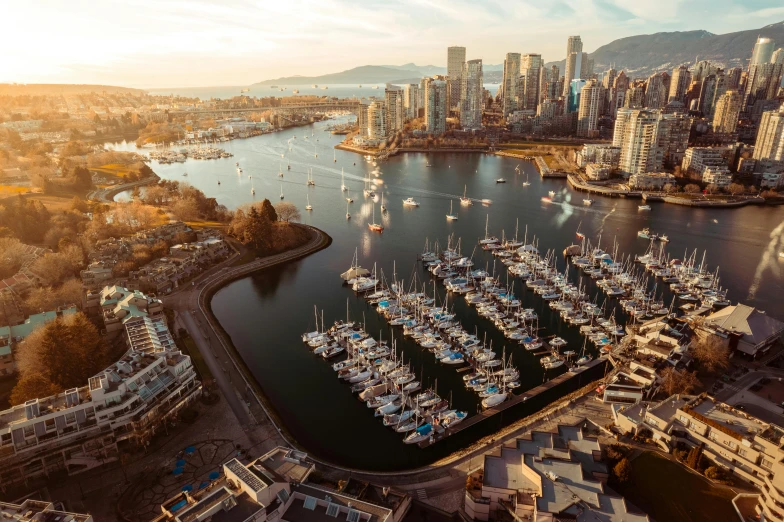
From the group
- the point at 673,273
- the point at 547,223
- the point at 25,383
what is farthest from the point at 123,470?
the point at 547,223

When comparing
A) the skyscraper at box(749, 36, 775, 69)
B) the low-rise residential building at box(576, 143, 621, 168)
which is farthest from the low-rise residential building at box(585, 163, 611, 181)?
the skyscraper at box(749, 36, 775, 69)

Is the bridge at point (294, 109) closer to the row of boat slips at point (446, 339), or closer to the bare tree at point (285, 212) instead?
the bare tree at point (285, 212)

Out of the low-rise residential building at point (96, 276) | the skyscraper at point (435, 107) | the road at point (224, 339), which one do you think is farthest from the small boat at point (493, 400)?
the skyscraper at point (435, 107)

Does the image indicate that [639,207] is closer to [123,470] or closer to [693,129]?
[693,129]

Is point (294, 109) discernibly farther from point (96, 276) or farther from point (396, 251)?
point (96, 276)

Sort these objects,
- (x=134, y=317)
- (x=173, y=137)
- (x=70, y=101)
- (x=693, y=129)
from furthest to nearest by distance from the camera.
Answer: (x=70, y=101), (x=173, y=137), (x=693, y=129), (x=134, y=317)

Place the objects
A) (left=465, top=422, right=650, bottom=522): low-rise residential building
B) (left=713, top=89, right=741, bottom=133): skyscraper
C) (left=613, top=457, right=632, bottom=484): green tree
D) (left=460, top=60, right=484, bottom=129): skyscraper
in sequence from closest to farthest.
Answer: (left=465, top=422, right=650, bottom=522): low-rise residential building < (left=613, top=457, right=632, bottom=484): green tree < (left=713, top=89, right=741, bottom=133): skyscraper < (left=460, top=60, right=484, bottom=129): skyscraper

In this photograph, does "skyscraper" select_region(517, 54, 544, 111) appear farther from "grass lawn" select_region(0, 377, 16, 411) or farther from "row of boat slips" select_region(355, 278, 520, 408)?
"grass lawn" select_region(0, 377, 16, 411)
